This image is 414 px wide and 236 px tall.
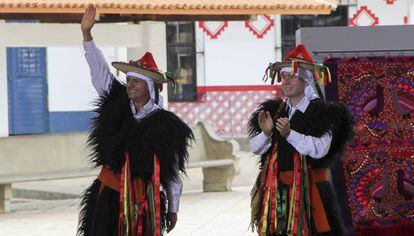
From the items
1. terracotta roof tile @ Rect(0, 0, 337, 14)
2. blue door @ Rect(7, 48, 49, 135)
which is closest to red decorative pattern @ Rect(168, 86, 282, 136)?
blue door @ Rect(7, 48, 49, 135)

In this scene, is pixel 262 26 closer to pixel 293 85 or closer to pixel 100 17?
pixel 100 17

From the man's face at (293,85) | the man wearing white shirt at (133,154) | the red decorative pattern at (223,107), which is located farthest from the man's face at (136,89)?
the red decorative pattern at (223,107)

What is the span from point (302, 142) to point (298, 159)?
0.15 m

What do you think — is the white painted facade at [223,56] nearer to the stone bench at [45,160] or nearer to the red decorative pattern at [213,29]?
the red decorative pattern at [213,29]

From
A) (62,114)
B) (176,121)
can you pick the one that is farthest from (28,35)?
(176,121)

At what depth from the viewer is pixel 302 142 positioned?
6.90 meters

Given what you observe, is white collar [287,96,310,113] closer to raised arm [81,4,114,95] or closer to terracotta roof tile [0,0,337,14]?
raised arm [81,4,114,95]

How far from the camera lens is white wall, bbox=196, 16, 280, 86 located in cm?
2352

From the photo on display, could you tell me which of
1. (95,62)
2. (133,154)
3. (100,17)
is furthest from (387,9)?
(133,154)

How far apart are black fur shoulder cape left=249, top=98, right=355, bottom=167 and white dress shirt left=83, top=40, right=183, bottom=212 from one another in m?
0.57

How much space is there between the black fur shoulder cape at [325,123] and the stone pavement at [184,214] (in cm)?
304

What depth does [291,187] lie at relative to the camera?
7039 mm

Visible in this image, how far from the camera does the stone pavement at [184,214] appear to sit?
36.8 feet

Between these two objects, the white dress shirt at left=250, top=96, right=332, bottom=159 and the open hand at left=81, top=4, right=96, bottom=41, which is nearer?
the white dress shirt at left=250, top=96, right=332, bottom=159
